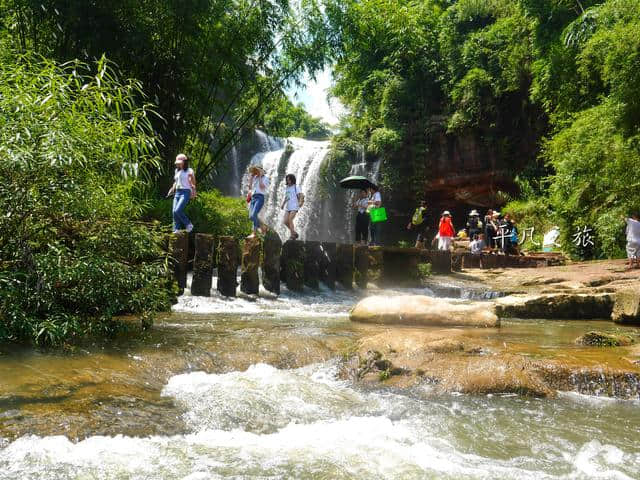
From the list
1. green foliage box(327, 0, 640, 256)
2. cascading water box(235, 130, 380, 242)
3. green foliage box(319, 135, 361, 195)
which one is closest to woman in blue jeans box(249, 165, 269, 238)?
green foliage box(327, 0, 640, 256)

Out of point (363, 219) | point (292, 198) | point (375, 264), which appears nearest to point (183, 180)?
point (292, 198)

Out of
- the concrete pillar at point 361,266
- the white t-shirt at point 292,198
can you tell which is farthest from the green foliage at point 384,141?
the white t-shirt at point 292,198

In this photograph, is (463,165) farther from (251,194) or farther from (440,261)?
(251,194)

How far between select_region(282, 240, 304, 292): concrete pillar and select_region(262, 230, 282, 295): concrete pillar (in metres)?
0.67

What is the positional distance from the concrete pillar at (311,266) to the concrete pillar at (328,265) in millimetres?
297

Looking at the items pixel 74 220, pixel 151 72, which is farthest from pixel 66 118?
pixel 151 72

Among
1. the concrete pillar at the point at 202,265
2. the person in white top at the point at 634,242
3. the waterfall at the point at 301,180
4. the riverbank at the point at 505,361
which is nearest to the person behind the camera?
the riverbank at the point at 505,361

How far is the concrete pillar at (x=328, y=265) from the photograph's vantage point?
1230cm

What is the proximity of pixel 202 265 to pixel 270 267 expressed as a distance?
1620mm

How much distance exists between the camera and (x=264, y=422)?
3.80 m

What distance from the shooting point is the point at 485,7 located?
2861 centimetres

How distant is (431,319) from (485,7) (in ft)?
82.7

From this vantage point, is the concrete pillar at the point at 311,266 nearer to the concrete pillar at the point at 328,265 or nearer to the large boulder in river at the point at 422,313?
the concrete pillar at the point at 328,265

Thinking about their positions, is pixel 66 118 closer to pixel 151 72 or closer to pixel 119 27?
pixel 119 27
